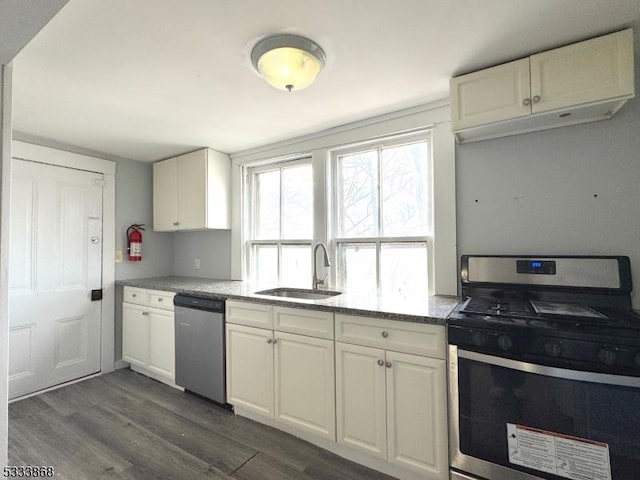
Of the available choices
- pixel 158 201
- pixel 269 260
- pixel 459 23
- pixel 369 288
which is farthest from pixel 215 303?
pixel 459 23

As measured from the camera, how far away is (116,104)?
2.11 m

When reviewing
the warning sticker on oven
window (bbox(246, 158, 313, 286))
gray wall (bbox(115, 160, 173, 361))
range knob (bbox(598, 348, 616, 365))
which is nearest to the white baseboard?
the warning sticker on oven

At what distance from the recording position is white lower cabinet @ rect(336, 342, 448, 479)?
153 centimetres

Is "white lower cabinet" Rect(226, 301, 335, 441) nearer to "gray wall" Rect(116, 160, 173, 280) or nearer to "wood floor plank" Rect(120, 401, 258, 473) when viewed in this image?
"wood floor plank" Rect(120, 401, 258, 473)

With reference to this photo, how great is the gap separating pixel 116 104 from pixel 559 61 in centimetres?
265

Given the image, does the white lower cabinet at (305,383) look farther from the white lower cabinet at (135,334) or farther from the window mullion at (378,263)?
the white lower cabinet at (135,334)

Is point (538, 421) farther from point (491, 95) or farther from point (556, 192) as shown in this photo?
point (491, 95)

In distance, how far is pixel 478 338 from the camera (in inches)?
55.1

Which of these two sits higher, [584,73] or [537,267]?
[584,73]

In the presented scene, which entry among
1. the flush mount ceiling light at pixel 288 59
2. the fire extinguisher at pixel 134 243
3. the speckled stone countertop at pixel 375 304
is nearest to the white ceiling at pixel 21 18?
the flush mount ceiling light at pixel 288 59

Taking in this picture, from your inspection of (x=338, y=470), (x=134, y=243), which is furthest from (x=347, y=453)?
(x=134, y=243)

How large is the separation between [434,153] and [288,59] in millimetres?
1196

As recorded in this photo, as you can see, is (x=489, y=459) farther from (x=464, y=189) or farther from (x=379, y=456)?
(x=464, y=189)

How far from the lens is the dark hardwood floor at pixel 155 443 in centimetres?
173
